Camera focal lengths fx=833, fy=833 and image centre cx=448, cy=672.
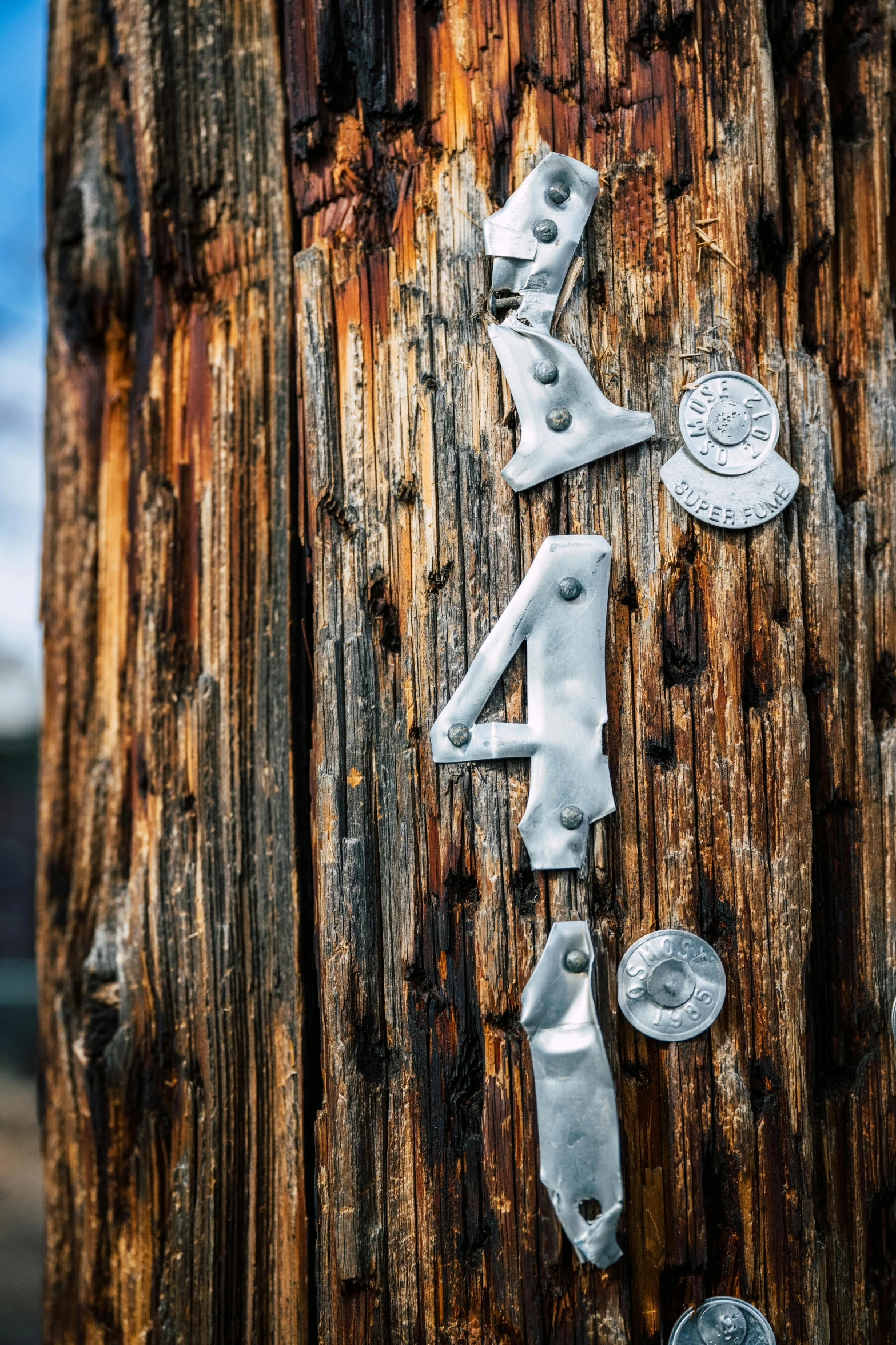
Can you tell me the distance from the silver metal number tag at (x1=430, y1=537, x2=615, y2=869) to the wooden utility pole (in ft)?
0.10

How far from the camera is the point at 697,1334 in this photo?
117cm

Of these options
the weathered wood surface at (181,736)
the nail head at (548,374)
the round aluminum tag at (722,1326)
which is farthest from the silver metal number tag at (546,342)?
the round aluminum tag at (722,1326)

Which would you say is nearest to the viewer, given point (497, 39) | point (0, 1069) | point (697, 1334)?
point (697, 1334)

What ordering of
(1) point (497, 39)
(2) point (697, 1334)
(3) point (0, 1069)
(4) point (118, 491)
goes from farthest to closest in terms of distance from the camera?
(3) point (0, 1069) → (4) point (118, 491) → (1) point (497, 39) → (2) point (697, 1334)

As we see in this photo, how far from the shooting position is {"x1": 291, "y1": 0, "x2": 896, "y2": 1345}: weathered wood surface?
1.20 m

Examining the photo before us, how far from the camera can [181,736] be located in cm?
150

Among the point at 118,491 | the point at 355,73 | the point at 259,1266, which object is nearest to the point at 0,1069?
the point at 259,1266

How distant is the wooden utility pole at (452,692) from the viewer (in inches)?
47.6

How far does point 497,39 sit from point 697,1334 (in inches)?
76.4

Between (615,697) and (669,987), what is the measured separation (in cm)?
42

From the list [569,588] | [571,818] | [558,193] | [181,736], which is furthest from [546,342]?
[181,736]

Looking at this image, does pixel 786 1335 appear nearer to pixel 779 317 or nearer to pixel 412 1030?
pixel 412 1030

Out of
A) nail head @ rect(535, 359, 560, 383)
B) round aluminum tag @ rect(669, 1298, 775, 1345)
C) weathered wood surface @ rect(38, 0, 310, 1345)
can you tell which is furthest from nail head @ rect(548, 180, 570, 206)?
round aluminum tag @ rect(669, 1298, 775, 1345)

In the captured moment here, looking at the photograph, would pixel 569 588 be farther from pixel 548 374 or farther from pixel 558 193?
pixel 558 193
